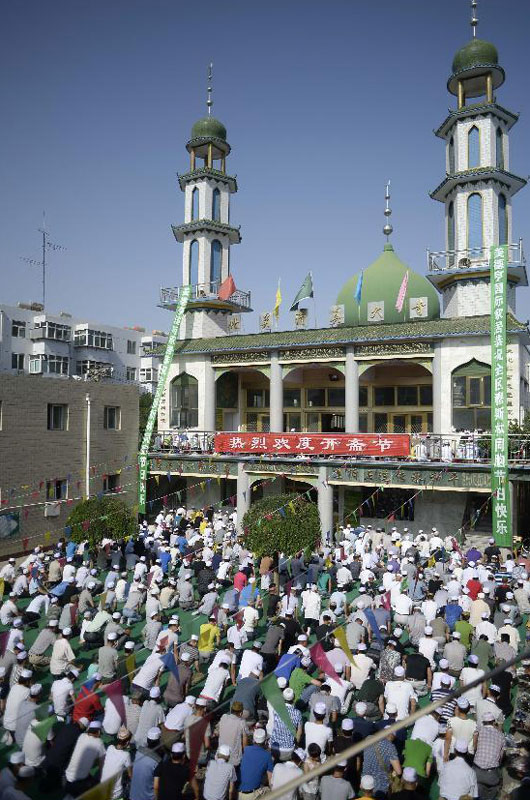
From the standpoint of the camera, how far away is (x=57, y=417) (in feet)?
87.8

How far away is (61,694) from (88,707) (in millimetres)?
748

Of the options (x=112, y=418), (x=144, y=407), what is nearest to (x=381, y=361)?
(x=112, y=418)

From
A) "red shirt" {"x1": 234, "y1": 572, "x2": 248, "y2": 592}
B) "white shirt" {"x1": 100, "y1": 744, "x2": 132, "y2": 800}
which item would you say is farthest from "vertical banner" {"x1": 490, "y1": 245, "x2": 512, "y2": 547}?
"white shirt" {"x1": 100, "y1": 744, "x2": 132, "y2": 800}

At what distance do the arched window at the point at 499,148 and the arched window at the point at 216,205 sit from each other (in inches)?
600

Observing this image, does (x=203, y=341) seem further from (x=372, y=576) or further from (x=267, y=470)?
(x=372, y=576)

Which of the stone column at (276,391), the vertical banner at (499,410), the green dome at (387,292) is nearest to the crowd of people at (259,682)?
the vertical banner at (499,410)

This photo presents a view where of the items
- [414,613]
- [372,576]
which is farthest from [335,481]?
[414,613]

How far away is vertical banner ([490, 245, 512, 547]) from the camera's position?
21203mm

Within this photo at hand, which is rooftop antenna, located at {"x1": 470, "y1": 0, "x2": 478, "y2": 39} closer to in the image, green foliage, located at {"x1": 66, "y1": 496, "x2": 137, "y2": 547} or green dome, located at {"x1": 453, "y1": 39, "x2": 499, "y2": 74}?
green dome, located at {"x1": 453, "y1": 39, "x2": 499, "y2": 74}

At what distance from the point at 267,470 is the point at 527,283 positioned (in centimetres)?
1494

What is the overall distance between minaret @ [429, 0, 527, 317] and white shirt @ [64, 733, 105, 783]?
2416 cm

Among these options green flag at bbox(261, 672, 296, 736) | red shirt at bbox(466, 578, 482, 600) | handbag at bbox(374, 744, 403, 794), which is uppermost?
green flag at bbox(261, 672, 296, 736)

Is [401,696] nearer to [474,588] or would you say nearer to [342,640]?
[342,640]

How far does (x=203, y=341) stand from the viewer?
108 feet
